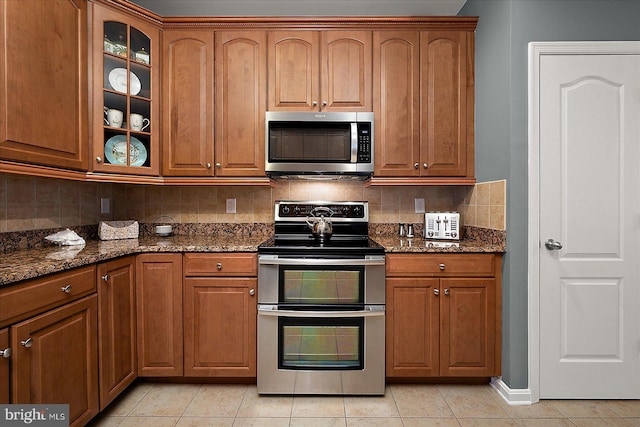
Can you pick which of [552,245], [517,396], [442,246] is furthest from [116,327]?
[552,245]

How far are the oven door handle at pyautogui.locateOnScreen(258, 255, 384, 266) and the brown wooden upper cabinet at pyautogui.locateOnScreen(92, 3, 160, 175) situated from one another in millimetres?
1077

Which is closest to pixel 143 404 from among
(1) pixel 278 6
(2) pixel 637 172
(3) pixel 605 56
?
(1) pixel 278 6

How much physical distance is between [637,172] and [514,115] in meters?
0.78

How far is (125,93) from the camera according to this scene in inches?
92.5

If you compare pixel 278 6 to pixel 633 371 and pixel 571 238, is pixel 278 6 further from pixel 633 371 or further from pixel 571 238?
pixel 633 371

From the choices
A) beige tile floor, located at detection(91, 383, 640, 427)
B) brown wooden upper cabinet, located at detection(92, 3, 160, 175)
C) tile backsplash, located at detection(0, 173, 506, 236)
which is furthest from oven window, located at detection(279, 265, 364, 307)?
brown wooden upper cabinet, located at detection(92, 3, 160, 175)

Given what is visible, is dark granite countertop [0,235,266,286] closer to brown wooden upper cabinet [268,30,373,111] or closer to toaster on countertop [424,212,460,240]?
brown wooden upper cabinet [268,30,373,111]

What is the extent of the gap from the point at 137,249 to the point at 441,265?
6.13 ft

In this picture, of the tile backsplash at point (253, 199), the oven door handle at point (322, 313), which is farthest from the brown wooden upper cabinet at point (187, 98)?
the oven door handle at point (322, 313)

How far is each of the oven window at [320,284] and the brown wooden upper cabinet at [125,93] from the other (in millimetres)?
1255

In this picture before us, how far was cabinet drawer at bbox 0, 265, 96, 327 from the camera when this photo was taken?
129 centimetres

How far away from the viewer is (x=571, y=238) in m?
2.09

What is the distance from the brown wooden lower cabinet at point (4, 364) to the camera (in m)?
1.27

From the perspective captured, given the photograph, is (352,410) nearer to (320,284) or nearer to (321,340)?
(321,340)
